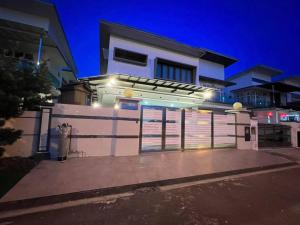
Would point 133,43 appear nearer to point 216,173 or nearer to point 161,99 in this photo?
point 161,99

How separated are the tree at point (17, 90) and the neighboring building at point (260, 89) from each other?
24.6 metres

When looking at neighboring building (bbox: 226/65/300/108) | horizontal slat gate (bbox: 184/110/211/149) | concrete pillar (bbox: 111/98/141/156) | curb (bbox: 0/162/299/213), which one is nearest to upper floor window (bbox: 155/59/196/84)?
horizontal slat gate (bbox: 184/110/211/149)

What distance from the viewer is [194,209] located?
9.52 feet

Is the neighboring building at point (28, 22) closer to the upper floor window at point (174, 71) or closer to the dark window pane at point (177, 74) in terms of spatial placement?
the upper floor window at point (174, 71)

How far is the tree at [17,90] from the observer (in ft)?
15.3

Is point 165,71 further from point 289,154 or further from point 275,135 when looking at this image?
point 289,154

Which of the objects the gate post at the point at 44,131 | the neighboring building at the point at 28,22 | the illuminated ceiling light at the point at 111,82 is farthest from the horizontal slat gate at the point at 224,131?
the neighboring building at the point at 28,22

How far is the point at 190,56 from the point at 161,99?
19.2 ft

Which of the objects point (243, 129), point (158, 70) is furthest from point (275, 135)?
point (158, 70)

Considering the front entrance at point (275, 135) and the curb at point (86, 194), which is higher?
the front entrance at point (275, 135)

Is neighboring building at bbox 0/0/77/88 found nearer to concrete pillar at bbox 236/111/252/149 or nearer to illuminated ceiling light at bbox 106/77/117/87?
illuminated ceiling light at bbox 106/77/117/87

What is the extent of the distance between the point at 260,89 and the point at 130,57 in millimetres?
22653

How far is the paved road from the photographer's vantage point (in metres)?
2.54

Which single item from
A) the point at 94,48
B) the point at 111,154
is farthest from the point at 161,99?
the point at 94,48
